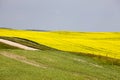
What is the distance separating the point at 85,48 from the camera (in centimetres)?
4647

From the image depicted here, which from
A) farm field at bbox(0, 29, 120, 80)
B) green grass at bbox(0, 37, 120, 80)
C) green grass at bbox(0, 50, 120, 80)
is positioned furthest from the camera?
farm field at bbox(0, 29, 120, 80)

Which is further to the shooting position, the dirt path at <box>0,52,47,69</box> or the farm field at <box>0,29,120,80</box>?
the dirt path at <box>0,52,47,69</box>

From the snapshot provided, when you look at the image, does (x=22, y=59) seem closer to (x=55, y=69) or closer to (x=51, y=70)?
(x=55, y=69)

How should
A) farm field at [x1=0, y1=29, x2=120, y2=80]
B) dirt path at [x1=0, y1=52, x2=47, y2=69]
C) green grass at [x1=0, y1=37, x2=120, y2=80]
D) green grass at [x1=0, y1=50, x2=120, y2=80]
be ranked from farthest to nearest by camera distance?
dirt path at [x1=0, y1=52, x2=47, y2=69]
farm field at [x1=0, y1=29, x2=120, y2=80]
green grass at [x1=0, y1=37, x2=120, y2=80]
green grass at [x1=0, y1=50, x2=120, y2=80]

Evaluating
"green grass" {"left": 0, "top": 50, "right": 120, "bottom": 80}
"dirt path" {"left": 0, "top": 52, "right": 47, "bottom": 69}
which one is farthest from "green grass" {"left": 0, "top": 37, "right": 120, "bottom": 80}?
"dirt path" {"left": 0, "top": 52, "right": 47, "bottom": 69}

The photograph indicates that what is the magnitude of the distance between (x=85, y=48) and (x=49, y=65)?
17101 millimetres

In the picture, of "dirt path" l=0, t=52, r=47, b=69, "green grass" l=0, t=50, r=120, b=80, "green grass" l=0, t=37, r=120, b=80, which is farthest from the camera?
"dirt path" l=0, t=52, r=47, b=69

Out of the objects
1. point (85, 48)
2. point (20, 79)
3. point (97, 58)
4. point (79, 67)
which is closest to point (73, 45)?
point (85, 48)

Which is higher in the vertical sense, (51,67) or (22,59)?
(22,59)

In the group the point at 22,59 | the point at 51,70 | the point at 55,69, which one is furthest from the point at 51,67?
the point at 22,59

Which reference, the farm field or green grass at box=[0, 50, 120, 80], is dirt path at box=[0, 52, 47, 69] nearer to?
the farm field

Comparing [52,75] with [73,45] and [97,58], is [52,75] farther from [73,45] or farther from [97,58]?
[73,45]

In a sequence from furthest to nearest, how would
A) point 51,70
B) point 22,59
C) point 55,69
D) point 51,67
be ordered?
point 22,59
point 51,67
point 55,69
point 51,70

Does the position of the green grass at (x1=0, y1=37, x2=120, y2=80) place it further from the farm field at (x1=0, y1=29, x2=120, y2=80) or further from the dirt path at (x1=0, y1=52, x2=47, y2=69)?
the dirt path at (x1=0, y1=52, x2=47, y2=69)
